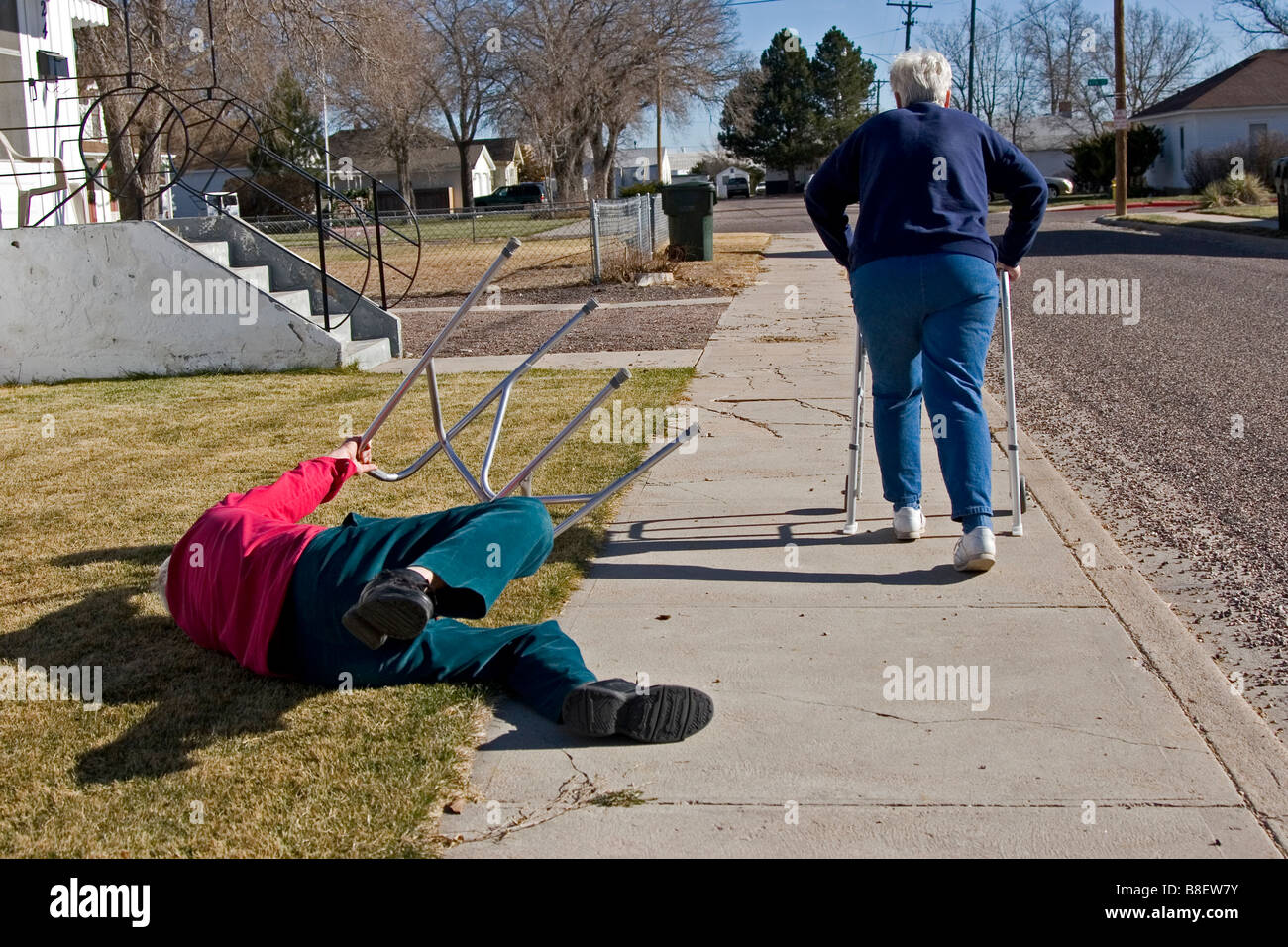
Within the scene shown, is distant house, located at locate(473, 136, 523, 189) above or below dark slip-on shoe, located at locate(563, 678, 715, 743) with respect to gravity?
above

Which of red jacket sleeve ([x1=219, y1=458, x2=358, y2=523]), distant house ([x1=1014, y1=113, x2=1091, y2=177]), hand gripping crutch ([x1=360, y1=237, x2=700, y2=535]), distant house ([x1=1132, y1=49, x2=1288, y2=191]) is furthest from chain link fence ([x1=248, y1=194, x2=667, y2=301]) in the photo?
distant house ([x1=1014, y1=113, x2=1091, y2=177])

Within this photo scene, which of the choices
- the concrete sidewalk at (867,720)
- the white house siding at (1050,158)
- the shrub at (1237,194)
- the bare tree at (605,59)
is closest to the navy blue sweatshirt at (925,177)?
the concrete sidewalk at (867,720)

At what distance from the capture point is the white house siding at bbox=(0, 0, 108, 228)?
12.6 metres

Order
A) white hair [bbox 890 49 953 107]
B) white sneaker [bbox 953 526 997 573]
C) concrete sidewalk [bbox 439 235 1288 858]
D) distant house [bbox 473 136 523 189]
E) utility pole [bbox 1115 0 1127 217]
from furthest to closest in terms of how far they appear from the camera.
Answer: distant house [bbox 473 136 523 189]
utility pole [bbox 1115 0 1127 217]
white hair [bbox 890 49 953 107]
white sneaker [bbox 953 526 997 573]
concrete sidewalk [bbox 439 235 1288 858]

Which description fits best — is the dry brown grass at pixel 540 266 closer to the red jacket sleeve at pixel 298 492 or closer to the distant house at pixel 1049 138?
the red jacket sleeve at pixel 298 492

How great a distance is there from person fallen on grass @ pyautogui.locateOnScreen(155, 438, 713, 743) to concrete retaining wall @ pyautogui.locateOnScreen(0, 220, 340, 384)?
706 centimetres

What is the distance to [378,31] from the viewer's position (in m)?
21.6

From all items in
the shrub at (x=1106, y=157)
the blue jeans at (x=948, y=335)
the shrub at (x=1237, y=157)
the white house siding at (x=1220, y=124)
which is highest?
the white house siding at (x=1220, y=124)

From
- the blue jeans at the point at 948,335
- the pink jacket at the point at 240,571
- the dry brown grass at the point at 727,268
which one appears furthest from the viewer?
the dry brown grass at the point at 727,268

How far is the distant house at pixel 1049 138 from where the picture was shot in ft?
234

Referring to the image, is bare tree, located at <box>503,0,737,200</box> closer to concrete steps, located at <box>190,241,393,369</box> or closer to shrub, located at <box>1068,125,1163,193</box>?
shrub, located at <box>1068,125,1163,193</box>

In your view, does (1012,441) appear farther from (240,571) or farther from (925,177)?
(240,571)

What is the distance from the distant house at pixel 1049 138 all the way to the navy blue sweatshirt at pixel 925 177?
68.1 metres
